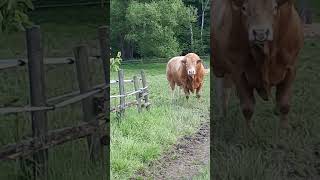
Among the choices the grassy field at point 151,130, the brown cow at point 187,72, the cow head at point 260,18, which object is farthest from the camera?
the grassy field at point 151,130

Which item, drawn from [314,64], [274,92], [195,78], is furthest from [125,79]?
[314,64]

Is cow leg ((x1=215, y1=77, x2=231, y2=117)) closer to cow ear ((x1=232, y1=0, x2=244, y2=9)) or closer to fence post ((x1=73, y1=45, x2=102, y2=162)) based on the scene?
cow ear ((x1=232, y1=0, x2=244, y2=9))

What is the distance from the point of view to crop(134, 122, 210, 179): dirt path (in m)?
2.53

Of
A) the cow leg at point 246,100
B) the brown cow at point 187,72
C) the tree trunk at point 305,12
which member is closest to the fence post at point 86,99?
the brown cow at point 187,72

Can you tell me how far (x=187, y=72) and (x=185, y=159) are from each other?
45 cm

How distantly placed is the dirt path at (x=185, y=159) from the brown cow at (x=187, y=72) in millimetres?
205

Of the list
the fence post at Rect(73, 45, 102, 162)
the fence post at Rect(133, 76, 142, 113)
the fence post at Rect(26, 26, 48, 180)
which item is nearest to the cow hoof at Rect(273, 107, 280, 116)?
the fence post at Rect(133, 76, 142, 113)

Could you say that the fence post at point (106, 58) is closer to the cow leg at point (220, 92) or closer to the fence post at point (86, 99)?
the fence post at point (86, 99)

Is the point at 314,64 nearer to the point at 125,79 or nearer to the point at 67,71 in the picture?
the point at 125,79

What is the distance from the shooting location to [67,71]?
2.71 m

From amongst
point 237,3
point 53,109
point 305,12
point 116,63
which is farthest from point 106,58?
point 305,12

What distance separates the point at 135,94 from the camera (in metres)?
2.66

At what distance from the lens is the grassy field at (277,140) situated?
7.79 ft

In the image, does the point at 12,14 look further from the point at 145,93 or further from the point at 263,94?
the point at 263,94
